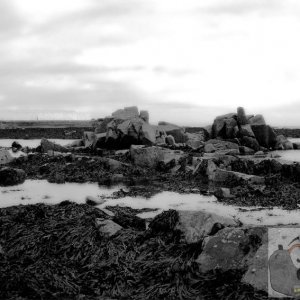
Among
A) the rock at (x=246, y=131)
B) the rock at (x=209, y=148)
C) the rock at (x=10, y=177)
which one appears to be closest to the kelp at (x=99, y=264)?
the rock at (x=10, y=177)

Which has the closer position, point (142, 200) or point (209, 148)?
point (142, 200)

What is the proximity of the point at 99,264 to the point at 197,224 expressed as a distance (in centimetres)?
148

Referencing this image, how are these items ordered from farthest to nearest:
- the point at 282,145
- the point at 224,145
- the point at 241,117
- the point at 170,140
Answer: the point at 241,117
the point at 282,145
the point at 170,140
the point at 224,145

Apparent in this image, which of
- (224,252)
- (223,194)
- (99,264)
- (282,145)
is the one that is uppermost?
(282,145)

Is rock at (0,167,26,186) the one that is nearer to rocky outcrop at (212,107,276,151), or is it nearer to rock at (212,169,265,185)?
rock at (212,169,265,185)

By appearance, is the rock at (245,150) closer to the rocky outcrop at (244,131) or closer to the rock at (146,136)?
the rocky outcrop at (244,131)

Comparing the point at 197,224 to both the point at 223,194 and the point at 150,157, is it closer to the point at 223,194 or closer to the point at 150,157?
the point at 223,194

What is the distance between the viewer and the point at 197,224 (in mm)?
5688

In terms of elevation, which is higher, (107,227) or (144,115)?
(144,115)

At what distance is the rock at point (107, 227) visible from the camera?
606 centimetres

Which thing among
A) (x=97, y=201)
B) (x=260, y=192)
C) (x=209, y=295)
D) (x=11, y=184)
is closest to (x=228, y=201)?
(x=260, y=192)

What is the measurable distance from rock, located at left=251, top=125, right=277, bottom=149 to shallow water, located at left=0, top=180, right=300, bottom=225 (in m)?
19.3

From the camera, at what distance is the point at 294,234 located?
4.56 m

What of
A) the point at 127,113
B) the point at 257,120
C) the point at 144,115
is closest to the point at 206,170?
the point at 144,115
